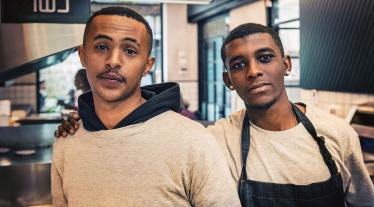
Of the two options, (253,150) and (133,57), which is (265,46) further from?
(133,57)

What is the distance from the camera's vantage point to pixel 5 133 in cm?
295

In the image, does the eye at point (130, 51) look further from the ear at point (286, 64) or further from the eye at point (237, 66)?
the ear at point (286, 64)

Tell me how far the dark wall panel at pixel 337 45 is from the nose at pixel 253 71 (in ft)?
7.29

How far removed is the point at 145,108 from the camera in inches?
47.4

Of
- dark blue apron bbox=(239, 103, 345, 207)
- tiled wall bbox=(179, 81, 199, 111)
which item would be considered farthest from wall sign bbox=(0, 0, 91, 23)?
tiled wall bbox=(179, 81, 199, 111)

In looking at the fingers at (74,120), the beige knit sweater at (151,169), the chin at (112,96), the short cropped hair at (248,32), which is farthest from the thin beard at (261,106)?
the fingers at (74,120)

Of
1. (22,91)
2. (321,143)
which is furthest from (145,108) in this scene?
(22,91)

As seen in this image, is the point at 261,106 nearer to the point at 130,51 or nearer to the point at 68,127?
the point at 130,51

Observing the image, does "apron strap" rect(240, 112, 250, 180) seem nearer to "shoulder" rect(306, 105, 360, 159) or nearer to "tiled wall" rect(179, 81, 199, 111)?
"shoulder" rect(306, 105, 360, 159)

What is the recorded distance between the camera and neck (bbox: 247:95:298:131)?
146 cm

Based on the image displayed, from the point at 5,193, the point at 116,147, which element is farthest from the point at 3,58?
the point at 116,147

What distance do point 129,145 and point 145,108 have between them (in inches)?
4.7

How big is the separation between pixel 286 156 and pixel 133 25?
66 cm

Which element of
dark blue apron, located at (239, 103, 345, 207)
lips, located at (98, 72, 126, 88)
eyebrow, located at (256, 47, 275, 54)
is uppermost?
eyebrow, located at (256, 47, 275, 54)
